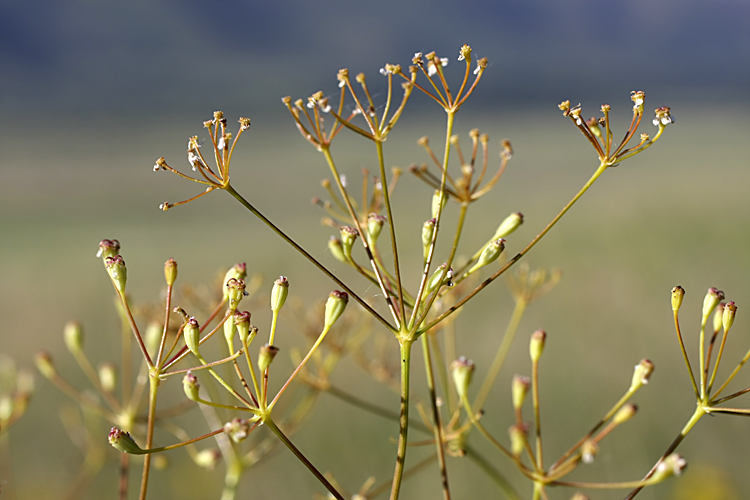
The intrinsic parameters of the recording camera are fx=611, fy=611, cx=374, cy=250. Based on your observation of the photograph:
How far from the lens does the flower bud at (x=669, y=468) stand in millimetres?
1545

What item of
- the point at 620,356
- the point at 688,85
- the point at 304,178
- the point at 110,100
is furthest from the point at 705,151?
the point at 110,100

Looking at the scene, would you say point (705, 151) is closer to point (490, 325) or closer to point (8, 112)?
point (490, 325)

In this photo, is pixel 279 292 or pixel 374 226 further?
pixel 374 226

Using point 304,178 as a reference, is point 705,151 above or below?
above

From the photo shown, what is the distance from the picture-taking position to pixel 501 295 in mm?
14461

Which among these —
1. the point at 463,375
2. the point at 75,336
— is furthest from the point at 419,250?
the point at 463,375

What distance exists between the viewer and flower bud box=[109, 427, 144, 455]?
1.53m

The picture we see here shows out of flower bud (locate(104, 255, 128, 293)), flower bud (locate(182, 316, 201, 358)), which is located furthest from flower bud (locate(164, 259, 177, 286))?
flower bud (locate(182, 316, 201, 358))

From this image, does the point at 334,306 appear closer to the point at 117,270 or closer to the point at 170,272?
the point at 170,272

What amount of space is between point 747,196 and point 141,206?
34191 mm

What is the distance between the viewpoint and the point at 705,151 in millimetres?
35438

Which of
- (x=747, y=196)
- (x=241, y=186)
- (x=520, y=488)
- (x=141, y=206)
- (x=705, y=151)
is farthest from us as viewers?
(x=241, y=186)

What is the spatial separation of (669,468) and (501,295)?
1309 cm

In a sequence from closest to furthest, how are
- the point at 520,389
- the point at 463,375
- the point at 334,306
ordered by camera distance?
the point at 334,306 → the point at 463,375 → the point at 520,389
